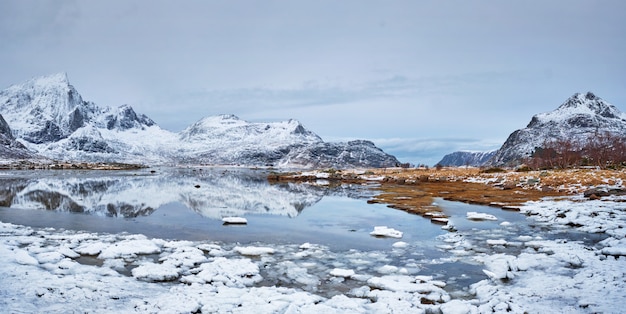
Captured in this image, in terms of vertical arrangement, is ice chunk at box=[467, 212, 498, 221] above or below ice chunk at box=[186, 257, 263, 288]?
above

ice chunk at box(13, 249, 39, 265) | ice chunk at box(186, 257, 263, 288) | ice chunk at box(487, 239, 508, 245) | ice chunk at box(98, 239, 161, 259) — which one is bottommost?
ice chunk at box(186, 257, 263, 288)

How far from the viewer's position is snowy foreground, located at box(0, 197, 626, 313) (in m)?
9.85

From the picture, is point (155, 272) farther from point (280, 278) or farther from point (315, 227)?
point (315, 227)

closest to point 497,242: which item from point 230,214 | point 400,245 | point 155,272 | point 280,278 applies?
point 400,245

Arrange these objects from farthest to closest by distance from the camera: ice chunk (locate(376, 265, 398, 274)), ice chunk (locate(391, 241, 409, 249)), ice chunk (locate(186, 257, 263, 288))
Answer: ice chunk (locate(391, 241, 409, 249))
ice chunk (locate(376, 265, 398, 274))
ice chunk (locate(186, 257, 263, 288))

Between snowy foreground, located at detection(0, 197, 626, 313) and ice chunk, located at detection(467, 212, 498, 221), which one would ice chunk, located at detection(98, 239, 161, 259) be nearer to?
snowy foreground, located at detection(0, 197, 626, 313)

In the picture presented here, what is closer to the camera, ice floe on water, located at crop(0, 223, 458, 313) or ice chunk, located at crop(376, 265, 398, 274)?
ice floe on water, located at crop(0, 223, 458, 313)

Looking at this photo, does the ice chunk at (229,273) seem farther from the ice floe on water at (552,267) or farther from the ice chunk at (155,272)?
the ice floe on water at (552,267)

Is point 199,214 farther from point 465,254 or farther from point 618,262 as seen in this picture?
point 618,262

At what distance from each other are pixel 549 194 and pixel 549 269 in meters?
28.7

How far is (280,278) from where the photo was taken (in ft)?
42.4

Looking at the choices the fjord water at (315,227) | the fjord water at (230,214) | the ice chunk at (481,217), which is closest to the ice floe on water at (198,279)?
the fjord water at (315,227)

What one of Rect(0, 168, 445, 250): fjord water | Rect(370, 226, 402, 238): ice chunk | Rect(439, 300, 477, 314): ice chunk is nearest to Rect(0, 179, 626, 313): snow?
Rect(439, 300, 477, 314): ice chunk

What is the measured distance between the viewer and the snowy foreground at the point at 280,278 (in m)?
9.85
